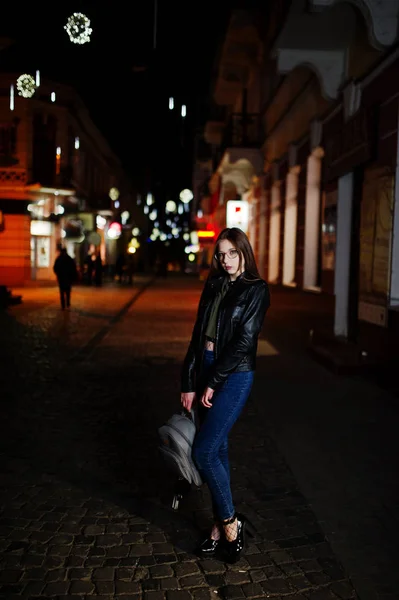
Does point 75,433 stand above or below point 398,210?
below

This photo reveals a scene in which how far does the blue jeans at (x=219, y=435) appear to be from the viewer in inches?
148

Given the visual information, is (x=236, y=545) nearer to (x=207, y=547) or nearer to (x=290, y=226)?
(x=207, y=547)

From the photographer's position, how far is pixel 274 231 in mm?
19125

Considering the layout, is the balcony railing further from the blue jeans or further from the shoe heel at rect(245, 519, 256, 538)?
the blue jeans

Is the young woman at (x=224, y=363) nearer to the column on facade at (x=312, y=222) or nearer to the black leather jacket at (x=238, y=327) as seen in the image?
the black leather jacket at (x=238, y=327)

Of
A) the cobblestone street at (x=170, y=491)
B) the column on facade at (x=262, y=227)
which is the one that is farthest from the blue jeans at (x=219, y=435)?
the column on facade at (x=262, y=227)

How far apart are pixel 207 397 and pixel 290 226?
13583 mm

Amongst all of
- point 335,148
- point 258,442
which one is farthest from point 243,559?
point 335,148

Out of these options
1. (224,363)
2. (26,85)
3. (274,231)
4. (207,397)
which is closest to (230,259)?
(224,363)

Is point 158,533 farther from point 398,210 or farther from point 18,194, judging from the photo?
point 18,194

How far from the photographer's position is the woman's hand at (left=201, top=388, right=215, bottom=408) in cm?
372

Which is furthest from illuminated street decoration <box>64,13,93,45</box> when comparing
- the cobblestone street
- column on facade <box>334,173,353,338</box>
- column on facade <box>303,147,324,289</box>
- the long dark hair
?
the long dark hair

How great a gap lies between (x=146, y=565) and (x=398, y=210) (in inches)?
234

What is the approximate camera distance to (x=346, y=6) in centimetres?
→ 1019
